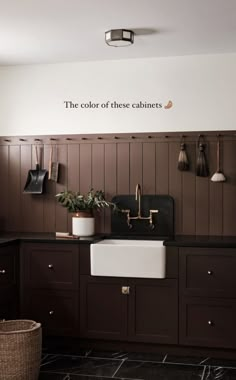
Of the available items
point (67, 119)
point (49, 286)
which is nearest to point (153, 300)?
point (49, 286)

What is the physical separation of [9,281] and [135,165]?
1427 mm

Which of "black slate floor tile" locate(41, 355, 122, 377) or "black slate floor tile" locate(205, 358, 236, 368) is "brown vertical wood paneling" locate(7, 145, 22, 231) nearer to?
"black slate floor tile" locate(41, 355, 122, 377)

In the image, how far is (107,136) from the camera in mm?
4719

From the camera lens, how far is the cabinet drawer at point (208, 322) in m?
3.95

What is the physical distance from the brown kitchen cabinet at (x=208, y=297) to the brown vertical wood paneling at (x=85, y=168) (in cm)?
116

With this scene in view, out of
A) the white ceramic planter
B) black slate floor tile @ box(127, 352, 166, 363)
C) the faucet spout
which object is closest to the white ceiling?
the faucet spout

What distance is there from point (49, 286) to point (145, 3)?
7.37 ft

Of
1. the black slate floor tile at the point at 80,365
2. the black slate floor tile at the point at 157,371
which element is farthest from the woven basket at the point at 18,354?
the black slate floor tile at the point at 157,371

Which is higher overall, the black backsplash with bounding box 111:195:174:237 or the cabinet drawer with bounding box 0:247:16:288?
the black backsplash with bounding box 111:195:174:237

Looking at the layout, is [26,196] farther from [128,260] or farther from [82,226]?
[128,260]

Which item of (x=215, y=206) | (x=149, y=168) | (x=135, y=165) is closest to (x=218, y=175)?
(x=215, y=206)

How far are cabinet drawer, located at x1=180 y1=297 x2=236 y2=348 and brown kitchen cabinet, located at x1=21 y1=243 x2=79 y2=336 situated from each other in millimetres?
845

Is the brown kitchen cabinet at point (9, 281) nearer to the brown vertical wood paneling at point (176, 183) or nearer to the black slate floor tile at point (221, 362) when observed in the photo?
the brown vertical wood paneling at point (176, 183)

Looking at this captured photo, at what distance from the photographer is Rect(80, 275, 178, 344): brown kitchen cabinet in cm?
406
